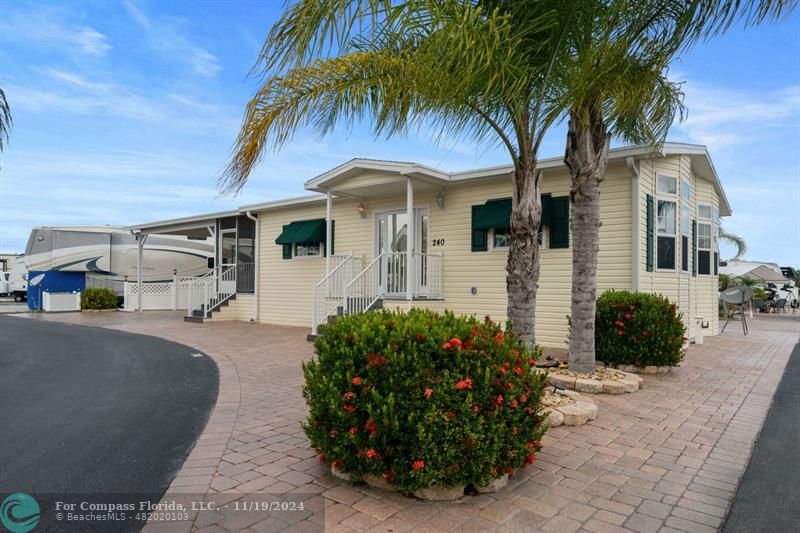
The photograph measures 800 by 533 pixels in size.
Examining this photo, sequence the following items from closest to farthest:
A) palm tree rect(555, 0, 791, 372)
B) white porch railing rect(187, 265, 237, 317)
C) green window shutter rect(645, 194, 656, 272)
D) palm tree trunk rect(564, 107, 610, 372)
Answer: palm tree rect(555, 0, 791, 372) < palm tree trunk rect(564, 107, 610, 372) < green window shutter rect(645, 194, 656, 272) < white porch railing rect(187, 265, 237, 317)

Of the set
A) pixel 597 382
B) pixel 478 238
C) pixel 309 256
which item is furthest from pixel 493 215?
pixel 309 256

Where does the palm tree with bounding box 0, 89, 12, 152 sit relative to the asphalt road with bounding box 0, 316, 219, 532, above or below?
above

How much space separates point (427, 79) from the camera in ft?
13.2

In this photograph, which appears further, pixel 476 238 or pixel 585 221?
pixel 476 238

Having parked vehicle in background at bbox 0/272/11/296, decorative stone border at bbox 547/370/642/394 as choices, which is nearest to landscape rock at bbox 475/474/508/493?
decorative stone border at bbox 547/370/642/394

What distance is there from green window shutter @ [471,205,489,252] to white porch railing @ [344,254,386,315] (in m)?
1.96

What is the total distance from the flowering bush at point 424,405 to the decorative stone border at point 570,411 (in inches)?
54.3

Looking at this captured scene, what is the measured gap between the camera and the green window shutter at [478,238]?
33.1 feet

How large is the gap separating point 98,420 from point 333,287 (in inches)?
276

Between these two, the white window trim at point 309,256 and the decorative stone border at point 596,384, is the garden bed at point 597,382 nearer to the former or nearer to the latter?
the decorative stone border at point 596,384

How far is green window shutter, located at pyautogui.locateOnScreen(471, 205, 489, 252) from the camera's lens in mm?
10094

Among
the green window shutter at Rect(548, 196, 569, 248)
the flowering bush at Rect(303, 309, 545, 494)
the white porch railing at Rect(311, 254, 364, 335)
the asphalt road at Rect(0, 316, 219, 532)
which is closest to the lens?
the flowering bush at Rect(303, 309, 545, 494)

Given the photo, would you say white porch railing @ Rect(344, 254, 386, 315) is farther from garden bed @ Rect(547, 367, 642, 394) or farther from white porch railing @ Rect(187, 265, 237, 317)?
white porch railing @ Rect(187, 265, 237, 317)

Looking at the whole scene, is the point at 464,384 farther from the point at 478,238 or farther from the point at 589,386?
the point at 478,238
